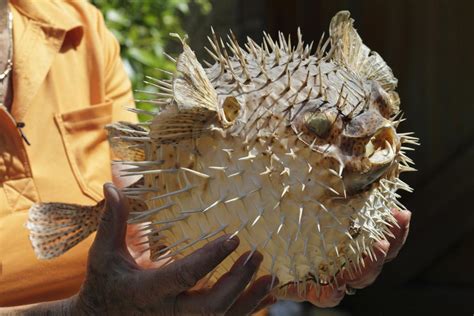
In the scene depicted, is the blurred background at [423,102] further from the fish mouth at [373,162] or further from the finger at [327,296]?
the fish mouth at [373,162]

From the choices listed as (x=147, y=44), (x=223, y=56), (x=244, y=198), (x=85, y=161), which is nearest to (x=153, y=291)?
(x=244, y=198)

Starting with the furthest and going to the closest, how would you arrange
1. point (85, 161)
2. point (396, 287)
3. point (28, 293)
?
point (396, 287) < point (85, 161) < point (28, 293)

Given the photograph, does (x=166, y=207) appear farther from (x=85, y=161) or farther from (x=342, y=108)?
(x=85, y=161)

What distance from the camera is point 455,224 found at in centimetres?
311

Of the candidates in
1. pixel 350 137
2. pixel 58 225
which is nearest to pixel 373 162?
pixel 350 137

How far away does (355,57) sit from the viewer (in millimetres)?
1153

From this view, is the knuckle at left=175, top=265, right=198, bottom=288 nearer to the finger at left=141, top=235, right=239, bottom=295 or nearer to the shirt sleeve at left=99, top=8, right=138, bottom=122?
the finger at left=141, top=235, right=239, bottom=295

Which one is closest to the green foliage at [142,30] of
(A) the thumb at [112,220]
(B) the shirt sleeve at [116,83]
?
(B) the shirt sleeve at [116,83]

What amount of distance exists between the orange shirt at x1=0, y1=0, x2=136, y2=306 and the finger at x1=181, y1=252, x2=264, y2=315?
0.39 m

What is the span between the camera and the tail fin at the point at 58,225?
3.90 ft

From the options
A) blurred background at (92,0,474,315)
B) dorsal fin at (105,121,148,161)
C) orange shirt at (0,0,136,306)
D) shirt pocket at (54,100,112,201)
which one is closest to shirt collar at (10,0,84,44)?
orange shirt at (0,0,136,306)

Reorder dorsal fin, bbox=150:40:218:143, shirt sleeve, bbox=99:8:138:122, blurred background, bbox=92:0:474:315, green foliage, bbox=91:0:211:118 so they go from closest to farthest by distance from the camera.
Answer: dorsal fin, bbox=150:40:218:143 < shirt sleeve, bbox=99:8:138:122 < green foliage, bbox=91:0:211:118 < blurred background, bbox=92:0:474:315

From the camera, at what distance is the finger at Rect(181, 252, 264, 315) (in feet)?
3.42

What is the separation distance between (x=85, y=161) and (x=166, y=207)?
52 cm
